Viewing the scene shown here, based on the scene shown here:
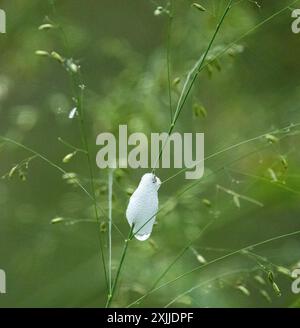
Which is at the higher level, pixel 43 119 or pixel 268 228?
pixel 43 119

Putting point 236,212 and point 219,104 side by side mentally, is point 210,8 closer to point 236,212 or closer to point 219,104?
point 219,104

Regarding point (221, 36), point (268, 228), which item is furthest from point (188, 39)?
point (268, 228)
